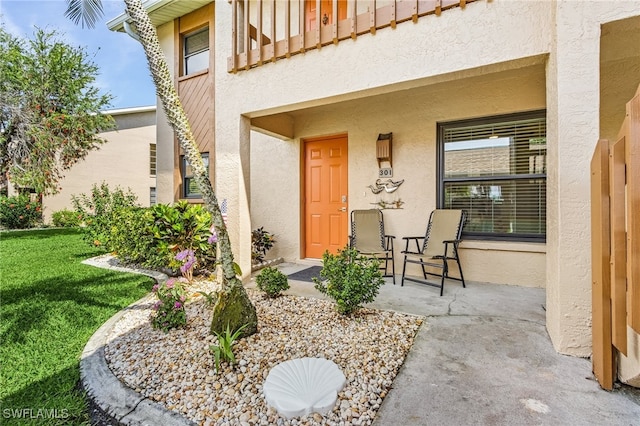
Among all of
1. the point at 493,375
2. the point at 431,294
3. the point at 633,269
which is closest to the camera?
the point at 633,269

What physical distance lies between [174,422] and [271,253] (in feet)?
13.8

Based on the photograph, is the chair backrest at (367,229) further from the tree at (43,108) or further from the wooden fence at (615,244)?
the tree at (43,108)

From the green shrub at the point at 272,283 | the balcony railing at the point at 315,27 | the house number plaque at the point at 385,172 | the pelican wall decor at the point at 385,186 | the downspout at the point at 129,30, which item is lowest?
the green shrub at the point at 272,283

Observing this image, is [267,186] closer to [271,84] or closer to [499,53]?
[271,84]

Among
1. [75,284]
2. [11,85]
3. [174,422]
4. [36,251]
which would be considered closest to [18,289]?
[75,284]

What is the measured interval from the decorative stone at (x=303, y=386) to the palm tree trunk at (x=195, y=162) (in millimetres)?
621

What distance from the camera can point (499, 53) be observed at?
104 inches

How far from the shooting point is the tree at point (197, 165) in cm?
230

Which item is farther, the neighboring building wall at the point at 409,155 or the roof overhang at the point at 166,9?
the roof overhang at the point at 166,9

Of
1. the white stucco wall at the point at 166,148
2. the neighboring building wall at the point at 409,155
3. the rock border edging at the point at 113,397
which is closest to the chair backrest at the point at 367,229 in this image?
the neighboring building wall at the point at 409,155

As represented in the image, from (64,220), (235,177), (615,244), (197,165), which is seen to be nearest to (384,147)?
(235,177)

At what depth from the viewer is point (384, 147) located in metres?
4.62

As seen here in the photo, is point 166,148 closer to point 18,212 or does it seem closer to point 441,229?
point 441,229

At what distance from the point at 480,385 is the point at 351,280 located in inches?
49.1
